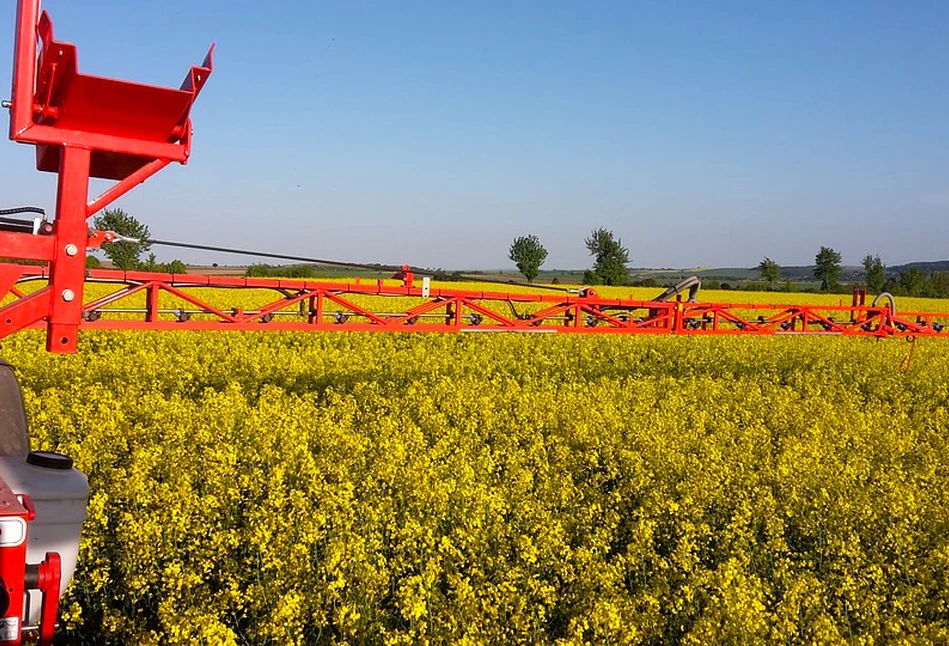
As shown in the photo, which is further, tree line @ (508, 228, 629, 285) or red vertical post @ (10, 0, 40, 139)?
tree line @ (508, 228, 629, 285)

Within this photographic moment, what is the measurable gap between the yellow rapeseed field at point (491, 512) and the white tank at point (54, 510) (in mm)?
895

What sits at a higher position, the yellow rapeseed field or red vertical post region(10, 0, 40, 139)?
red vertical post region(10, 0, 40, 139)

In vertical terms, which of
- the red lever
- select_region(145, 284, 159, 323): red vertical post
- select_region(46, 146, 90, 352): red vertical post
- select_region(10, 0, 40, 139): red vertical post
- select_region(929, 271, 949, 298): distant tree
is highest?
select_region(929, 271, 949, 298): distant tree

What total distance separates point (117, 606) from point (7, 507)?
2704mm

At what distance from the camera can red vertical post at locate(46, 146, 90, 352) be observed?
3.24 m

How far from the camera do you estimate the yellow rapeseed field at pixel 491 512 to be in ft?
14.1

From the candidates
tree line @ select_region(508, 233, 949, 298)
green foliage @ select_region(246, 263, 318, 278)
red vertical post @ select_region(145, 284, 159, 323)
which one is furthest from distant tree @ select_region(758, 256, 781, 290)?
red vertical post @ select_region(145, 284, 159, 323)

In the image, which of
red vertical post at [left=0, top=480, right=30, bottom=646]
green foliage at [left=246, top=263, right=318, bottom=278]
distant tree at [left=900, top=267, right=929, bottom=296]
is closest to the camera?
red vertical post at [left=0, top=480, right=30, bottom=646]

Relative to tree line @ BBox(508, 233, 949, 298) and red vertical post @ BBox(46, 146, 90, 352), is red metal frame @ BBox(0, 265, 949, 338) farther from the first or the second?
tree line @ BBox(508, 233, 949, 298)

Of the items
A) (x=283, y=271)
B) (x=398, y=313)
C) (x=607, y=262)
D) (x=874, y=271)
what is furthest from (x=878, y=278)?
(x=398, y=313)

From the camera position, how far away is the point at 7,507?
2617 mm

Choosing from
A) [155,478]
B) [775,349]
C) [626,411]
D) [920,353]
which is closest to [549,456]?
[626,411]

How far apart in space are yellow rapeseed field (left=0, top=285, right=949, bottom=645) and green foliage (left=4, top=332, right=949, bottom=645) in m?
0.03

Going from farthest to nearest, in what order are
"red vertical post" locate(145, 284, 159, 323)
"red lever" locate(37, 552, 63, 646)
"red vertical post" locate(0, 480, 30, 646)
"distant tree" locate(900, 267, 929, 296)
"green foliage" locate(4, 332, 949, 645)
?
"distant tree" locate(900, 267, 929, 296), "red vertical post" locate(145, 284, 159, 323), "green foliage" locate(4, 332, 949, 645), "red lever" locate(37, 552, 63, 646), "red vertical post" locate(0, 480, 30, 646)
